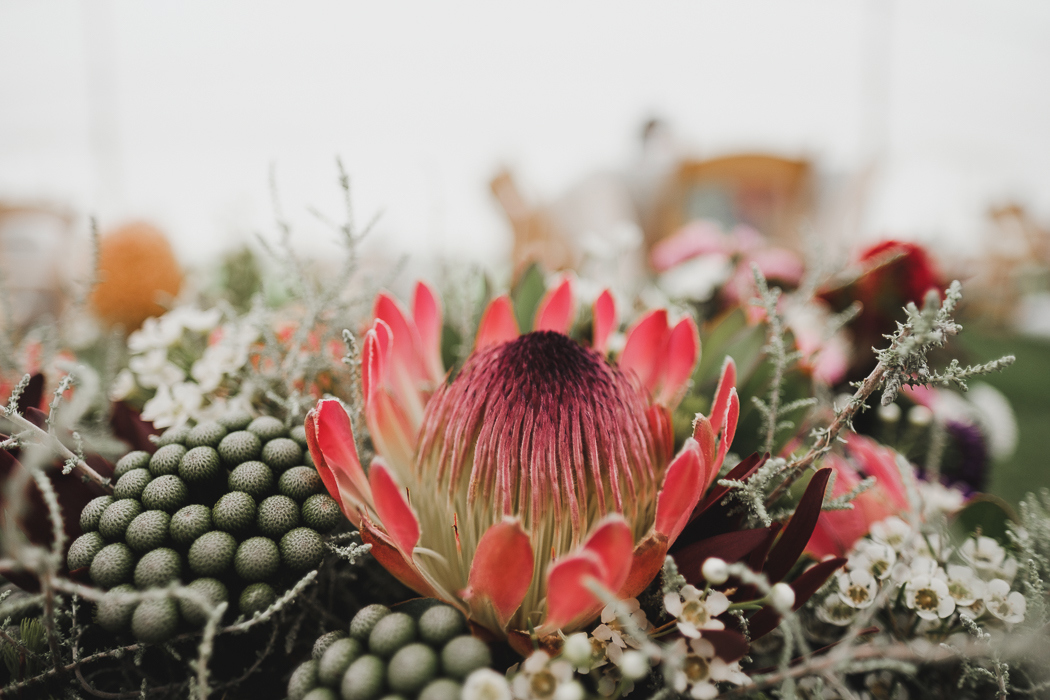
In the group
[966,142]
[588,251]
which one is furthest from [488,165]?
[966,142]

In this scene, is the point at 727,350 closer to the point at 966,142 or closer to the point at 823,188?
the point at 823,188

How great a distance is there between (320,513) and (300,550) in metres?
0.03

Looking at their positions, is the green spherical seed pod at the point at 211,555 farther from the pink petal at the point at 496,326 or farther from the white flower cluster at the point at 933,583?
the white flower cluster at the point at 933,583

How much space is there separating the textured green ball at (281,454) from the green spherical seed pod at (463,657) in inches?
6.8

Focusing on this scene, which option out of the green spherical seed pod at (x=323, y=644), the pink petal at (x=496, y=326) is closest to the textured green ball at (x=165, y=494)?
the green spherical seed pod at (x=323, y=644)

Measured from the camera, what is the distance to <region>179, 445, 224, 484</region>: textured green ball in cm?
35

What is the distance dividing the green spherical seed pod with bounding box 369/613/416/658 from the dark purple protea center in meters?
0.09

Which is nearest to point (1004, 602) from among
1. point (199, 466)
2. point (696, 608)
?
point (696, 608)

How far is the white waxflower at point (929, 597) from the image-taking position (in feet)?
1.24

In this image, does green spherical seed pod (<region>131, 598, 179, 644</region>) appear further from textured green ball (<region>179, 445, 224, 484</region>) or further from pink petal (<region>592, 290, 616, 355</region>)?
pink petal (<region>592, 290, 616, 355</region>)

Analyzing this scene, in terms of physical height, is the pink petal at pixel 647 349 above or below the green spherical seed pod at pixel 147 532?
above

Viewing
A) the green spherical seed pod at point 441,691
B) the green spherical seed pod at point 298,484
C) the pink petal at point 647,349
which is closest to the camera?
the green spherical seed pod at point 441,691

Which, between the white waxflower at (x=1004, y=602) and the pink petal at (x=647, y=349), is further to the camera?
the pink petal at (x=647, y=349)

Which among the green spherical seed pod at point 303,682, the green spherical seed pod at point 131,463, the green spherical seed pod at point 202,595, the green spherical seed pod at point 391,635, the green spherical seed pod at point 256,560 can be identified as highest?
the green spherical seed pod at point 131,463
